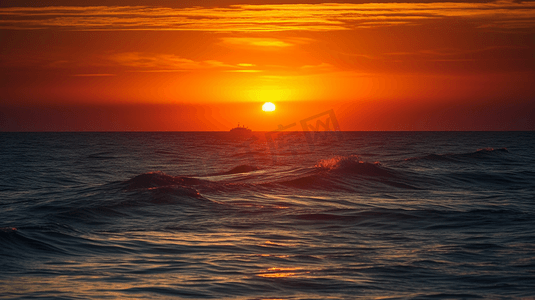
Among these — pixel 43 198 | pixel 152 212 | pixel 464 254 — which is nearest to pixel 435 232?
pixel 464 254

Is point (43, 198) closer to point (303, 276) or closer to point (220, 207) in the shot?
point (220, 207)

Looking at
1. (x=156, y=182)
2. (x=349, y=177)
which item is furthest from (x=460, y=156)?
(x=156, y=182)

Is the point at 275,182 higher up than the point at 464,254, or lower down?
higher up

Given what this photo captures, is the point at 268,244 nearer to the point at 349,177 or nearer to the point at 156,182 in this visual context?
the point at 156,182

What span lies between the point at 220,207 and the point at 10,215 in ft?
21.3

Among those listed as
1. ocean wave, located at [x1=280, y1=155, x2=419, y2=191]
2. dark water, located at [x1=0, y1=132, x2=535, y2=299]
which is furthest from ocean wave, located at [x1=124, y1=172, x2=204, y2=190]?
ocean wave, located at [x1=280, y1=155, x2=419, y2=191]

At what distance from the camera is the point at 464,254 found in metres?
10.2

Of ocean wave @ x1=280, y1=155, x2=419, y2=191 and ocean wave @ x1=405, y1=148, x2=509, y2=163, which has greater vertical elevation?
ocean wave @ x1=405, y1=148, x2=509, y2=163

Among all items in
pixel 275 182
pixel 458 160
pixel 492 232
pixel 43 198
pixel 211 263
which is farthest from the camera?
pixel 458 160

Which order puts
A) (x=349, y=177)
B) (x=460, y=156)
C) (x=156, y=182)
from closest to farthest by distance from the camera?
(x=156, y=182), (x=349, y=177), (x=460, y=156)

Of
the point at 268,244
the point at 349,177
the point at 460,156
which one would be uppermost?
the point at 460,156

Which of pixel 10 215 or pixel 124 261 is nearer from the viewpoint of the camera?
pixel 124 261

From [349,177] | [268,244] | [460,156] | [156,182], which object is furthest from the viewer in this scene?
[460,156]

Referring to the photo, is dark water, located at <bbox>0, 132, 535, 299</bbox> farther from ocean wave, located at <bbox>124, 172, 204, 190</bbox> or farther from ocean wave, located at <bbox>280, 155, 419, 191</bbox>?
ocean wave, located at <bbox>280, 155, 419, 191</bbox>
